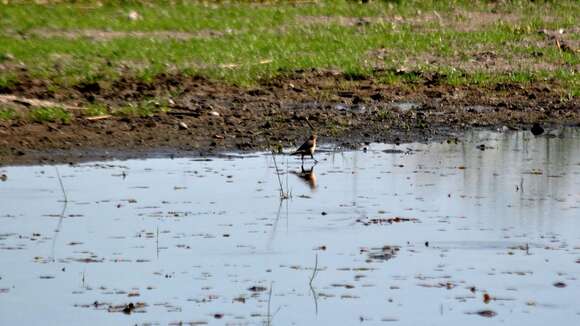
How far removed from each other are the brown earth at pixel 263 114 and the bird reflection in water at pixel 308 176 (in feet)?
3.77

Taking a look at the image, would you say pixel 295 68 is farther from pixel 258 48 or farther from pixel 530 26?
pixel 530 26

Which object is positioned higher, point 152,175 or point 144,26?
point 144,26

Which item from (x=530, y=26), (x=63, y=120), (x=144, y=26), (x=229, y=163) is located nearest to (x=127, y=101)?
(x=63, y=120)

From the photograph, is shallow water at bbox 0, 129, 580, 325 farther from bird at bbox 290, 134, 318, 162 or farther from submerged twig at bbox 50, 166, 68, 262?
bird at bbox 290, 134, 318, 162

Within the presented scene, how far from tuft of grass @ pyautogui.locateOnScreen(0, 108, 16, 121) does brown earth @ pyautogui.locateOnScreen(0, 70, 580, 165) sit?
137 millimetres

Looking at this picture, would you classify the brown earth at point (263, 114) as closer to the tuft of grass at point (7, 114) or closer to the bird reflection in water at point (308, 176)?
the tuft of grass at point (7, 114)

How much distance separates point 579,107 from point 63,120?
571 centimetres

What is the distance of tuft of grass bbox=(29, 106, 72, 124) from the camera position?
13953 mm

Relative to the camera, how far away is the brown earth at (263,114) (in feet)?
44.1

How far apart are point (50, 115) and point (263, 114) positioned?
2.18m

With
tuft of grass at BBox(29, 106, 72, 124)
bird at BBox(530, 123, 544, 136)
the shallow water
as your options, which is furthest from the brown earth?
the shallow water

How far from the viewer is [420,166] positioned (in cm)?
1274

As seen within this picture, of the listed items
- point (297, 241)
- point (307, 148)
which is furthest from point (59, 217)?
point (307, 148)

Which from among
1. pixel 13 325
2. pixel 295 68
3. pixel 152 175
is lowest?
pixel 13 325
